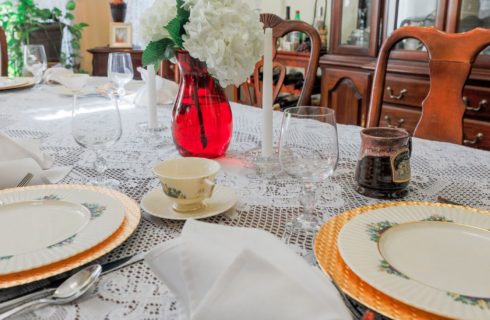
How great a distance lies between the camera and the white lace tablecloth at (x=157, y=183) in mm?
505

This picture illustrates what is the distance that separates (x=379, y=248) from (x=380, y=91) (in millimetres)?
839

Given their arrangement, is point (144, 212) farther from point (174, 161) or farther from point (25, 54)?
point (25, 54)

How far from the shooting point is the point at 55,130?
1.25 metres

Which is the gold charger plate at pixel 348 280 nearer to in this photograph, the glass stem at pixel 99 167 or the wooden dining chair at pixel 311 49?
the glass stem at pixel 99 167

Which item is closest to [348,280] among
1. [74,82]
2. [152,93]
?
[152,93]

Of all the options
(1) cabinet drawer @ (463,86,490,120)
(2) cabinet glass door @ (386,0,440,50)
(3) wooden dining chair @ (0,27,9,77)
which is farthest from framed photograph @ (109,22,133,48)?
(1) cabinet drawer @ (463,86,490,120)

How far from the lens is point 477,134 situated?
1.99m

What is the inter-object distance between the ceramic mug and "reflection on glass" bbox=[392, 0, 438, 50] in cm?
159

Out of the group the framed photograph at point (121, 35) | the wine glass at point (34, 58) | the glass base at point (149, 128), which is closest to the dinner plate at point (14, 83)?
the wine glass at point (34, 58)

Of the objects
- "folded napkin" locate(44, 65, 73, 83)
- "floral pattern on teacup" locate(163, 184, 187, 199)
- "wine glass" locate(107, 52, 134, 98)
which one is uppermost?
"wine glass" locate(107, 52, 134, 98)

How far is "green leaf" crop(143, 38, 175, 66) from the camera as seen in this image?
3.01 feet

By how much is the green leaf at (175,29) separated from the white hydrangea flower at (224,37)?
0.02 metres

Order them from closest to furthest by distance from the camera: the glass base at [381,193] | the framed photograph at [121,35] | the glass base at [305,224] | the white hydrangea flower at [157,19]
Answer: the glass base at [305,224], the glass base at [381,193], the white hydrangea flower at [157,19], the framed photograph at [121,35]

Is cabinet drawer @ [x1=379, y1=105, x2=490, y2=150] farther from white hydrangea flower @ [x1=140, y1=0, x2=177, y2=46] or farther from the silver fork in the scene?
the silver fork
